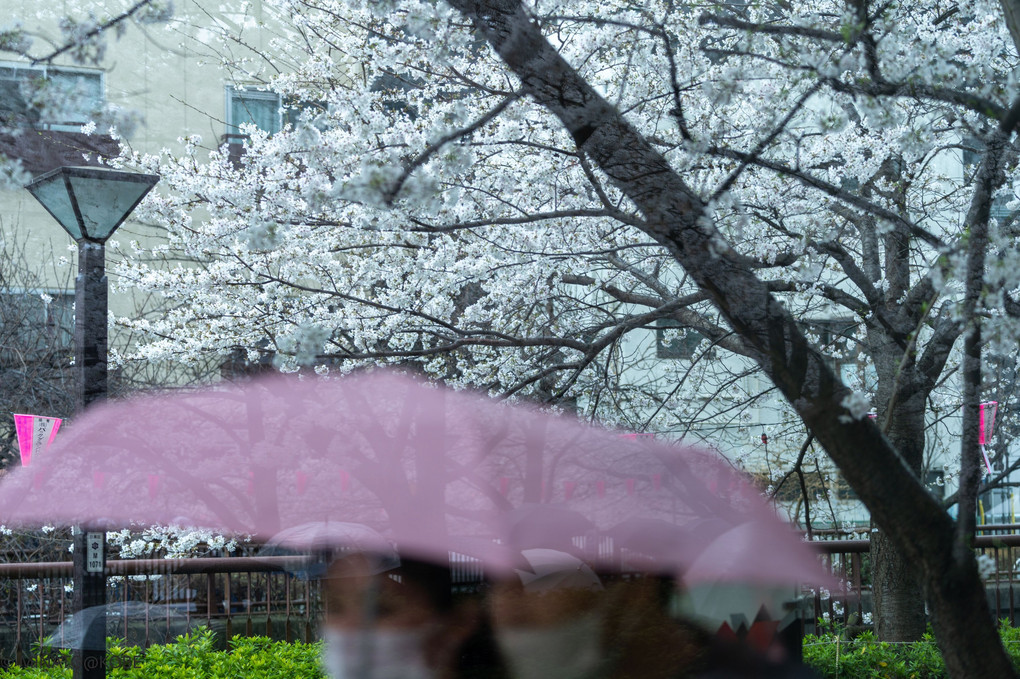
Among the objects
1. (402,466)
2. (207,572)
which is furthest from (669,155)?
(207,572)

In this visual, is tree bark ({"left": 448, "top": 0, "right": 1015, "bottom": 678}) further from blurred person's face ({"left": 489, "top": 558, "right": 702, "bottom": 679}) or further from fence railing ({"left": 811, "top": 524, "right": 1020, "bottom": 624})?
fence railing ({"left": 811, "top": 524, "right": 1020, "bottom": 624})

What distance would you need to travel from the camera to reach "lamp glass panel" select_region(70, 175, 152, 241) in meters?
5.41

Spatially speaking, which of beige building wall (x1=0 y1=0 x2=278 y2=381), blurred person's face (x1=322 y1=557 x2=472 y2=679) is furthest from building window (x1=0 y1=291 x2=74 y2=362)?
blurred person's face (x1=322 y1=557 x2=472 y2=679)

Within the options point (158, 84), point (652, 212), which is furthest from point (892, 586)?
point (158, 84)

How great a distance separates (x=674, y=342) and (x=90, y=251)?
6.99 m

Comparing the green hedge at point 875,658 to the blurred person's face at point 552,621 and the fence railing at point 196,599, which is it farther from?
the blurred person's face at point 552,621

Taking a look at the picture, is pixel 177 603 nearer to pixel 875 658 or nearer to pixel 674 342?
pixel 875 658

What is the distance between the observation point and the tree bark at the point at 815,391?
10.8 ft

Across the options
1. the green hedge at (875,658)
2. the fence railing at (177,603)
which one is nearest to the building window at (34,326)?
the fence railing at (177,603)

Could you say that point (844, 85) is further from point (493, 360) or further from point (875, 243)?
point (493, 360)

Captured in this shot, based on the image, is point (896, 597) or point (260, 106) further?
point (260, 106)

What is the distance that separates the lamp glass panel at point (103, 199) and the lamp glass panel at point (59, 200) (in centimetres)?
6

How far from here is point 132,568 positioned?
643 cm

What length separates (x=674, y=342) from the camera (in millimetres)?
10875
